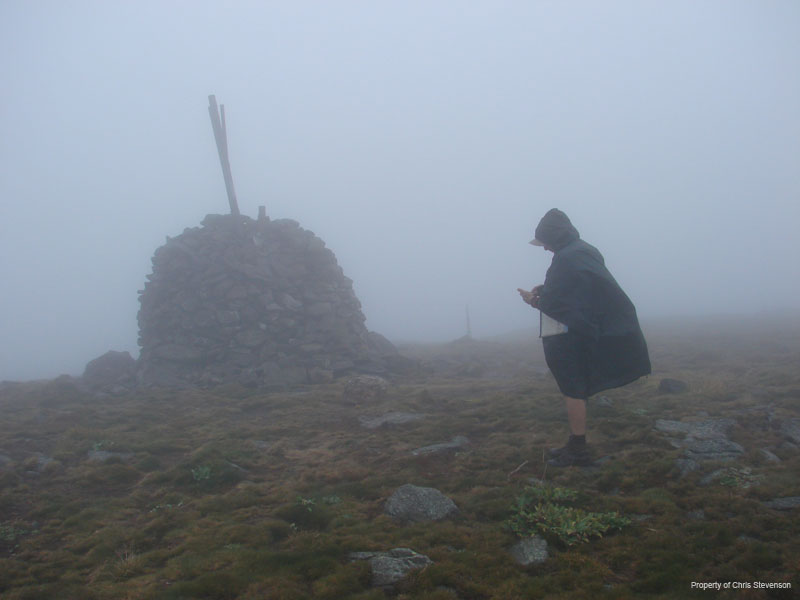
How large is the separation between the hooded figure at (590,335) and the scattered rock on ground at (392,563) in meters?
3.58

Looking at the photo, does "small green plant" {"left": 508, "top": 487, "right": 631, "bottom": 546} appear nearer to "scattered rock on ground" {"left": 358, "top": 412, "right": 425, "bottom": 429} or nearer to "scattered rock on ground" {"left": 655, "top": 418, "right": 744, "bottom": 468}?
"scattered rock on ground" {"left": 655, "top": 418, "right": 744, "bottom": 468}

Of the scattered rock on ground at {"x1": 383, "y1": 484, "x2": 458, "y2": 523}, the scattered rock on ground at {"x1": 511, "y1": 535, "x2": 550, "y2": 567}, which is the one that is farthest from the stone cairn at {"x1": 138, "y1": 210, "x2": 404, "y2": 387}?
the scattered rock on ground at {"x1": 511, "y1": 535, "x2": 550, "y2": 567}

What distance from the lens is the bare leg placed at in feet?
26.9

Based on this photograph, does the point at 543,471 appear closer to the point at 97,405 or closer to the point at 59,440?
the point at 59,440

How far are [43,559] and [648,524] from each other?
7.46 metres

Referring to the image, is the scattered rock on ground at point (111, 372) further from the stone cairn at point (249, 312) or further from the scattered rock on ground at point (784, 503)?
the scattered rock on ground at point (784, 503)

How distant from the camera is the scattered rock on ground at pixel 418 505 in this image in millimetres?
7156

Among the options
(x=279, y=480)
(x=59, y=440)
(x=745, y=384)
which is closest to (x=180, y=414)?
(x=59, y=440)

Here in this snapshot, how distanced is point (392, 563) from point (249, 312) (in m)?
20.9

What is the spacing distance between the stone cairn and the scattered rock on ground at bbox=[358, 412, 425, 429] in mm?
8724

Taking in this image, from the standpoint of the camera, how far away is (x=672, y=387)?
14492 millimetres

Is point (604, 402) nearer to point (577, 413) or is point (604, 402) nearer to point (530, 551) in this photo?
point (577, 413)

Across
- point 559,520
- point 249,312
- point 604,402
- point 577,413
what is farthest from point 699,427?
point 249,312

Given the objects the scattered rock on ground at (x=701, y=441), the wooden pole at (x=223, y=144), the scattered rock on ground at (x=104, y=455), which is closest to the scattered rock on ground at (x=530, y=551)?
the scattered rock on ground at (x=701, y=441)
